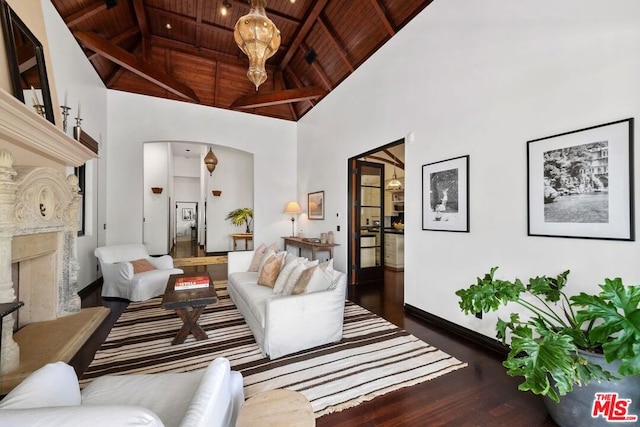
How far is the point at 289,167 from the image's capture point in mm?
7195

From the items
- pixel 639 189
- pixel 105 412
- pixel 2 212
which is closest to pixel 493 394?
pixel 639 189

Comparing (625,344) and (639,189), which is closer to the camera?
(625,344)

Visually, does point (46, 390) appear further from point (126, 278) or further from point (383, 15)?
point (383, 15)

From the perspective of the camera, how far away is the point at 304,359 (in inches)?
97.4

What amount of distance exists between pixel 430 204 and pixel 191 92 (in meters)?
5.51

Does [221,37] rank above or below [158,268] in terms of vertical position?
above

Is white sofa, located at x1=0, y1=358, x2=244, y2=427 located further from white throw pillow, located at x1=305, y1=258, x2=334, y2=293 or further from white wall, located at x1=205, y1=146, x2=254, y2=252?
white wall, located at x1=205, y1=146, x2=254, y2=252

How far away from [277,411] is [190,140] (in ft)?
20.6

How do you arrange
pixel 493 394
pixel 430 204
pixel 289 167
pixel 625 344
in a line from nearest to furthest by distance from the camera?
1. pixel 625 344
2. pixel 493 394
3. pixel 430 204
4. pixel 289 167

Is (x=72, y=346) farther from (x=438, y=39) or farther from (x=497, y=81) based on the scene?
(x=438, y=39)

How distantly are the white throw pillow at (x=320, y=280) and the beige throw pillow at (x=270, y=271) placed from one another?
2.56 ft

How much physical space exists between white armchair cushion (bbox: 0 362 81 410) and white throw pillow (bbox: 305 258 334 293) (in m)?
1.83

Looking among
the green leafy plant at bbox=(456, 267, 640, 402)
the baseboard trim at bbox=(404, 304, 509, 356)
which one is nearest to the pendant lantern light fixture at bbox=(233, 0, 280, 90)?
the green leafy plant at bbox=(456, 267, 640, 402)

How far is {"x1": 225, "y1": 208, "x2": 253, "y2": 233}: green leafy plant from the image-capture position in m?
8.64
